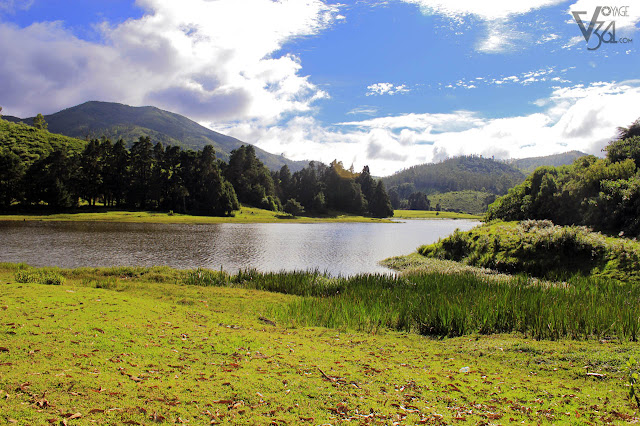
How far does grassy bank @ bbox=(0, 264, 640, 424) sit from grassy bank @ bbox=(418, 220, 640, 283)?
15204 mm

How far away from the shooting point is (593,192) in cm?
2936

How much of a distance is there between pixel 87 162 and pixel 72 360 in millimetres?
93644

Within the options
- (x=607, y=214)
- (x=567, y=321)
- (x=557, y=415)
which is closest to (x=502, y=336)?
(x=567, y=321)

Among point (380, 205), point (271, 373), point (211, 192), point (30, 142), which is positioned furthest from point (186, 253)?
point (380, 205)

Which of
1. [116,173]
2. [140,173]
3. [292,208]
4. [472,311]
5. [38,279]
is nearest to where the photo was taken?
[472,311]

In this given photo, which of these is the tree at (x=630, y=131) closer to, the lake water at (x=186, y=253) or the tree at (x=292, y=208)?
the lake water at (x=186, y=253)

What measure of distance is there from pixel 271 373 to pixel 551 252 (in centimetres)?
2473

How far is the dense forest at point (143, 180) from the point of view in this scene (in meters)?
78.2

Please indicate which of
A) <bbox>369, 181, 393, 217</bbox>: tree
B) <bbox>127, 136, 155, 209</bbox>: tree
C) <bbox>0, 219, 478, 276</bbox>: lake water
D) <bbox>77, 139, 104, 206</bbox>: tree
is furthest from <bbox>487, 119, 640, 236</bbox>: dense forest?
<bbox>369, 181, 393, 217</bbox>: tree

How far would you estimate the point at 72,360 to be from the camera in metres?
6.92

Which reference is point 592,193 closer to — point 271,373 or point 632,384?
point 632,384

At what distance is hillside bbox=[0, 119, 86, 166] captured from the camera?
3912 inches

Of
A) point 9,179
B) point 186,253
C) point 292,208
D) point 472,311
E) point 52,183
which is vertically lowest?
point 186,253

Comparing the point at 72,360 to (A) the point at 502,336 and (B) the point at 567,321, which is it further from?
(B) the point at 567,321
